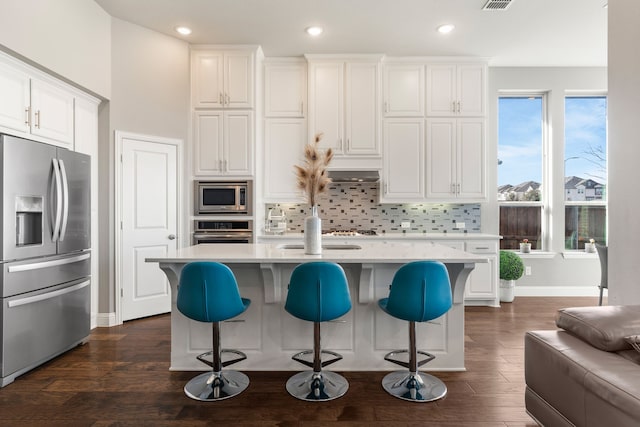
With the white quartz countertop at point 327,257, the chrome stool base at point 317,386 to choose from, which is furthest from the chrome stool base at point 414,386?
the white quartz countertop at point 327,257

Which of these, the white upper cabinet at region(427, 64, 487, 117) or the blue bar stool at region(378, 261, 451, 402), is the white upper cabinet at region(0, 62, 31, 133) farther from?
the white upper cabinet at region(427, 64, 487, 117)

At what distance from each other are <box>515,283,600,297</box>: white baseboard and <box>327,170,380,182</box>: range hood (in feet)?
8.49

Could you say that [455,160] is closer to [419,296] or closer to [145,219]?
[419,296]

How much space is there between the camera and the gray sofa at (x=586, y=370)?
1.34 m

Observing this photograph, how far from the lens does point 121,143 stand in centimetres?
399

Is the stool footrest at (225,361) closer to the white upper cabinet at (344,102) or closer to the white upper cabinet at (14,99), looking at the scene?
the white upper cabinet at (14,99)

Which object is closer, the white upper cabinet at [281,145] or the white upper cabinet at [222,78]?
the white upper cabinet at [222,78]

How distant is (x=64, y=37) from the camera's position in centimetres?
329

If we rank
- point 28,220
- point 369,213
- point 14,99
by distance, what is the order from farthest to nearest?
point 369,213 → point 14,99 → point 28,220

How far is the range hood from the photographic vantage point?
4.73 metres

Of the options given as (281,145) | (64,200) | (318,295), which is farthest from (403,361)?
(281,145)

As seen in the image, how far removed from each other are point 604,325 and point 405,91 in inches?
148

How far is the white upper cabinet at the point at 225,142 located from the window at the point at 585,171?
4410mm

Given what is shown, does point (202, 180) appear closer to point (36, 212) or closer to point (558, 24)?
point (36, 212)
